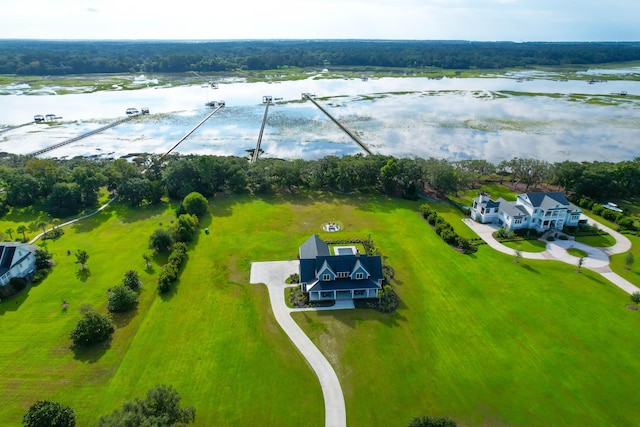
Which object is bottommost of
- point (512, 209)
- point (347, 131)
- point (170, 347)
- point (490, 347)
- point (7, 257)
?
point (170, 347)

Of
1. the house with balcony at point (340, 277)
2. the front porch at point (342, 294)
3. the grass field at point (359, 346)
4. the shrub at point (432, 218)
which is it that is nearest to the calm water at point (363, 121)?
the shrub at point (432, 218)

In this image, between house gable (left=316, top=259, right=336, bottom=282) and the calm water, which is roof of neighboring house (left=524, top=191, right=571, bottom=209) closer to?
the calm water

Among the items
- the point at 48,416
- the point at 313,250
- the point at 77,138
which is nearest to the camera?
the point at 48,416

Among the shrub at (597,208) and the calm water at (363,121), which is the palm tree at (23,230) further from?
the shrub at (597,208)

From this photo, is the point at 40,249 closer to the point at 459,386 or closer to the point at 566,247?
the point at 459,386

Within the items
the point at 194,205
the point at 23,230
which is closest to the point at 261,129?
the point at 194,205

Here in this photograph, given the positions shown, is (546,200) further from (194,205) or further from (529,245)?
(194,205)

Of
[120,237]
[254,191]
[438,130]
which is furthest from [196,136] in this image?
[438,130]
